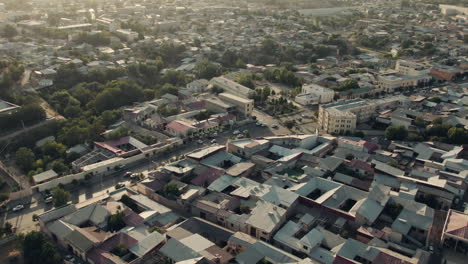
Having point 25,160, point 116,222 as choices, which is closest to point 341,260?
point 116,222

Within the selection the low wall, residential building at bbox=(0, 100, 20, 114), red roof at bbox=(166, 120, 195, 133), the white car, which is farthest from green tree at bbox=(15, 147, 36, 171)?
red roof at bbox=(166, 120, 195, 133)

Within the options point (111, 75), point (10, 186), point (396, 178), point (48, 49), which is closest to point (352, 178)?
point (396, 178)

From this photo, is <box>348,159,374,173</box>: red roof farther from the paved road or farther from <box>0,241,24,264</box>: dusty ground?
<box>0,241,24,264</box>: dusty ground

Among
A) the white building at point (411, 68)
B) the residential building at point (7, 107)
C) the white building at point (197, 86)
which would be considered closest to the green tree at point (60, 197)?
the residential building at point (7, 107)

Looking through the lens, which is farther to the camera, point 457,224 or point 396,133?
point 396,133

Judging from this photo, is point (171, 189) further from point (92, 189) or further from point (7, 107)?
point (7, 107)

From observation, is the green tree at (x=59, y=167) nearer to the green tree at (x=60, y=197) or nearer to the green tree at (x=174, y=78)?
the green tree at (x=60, y=197)

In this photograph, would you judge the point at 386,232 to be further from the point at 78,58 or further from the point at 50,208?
the point at 78,58
